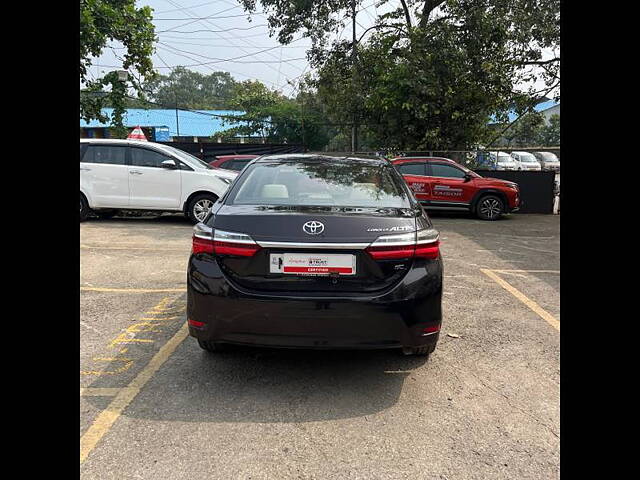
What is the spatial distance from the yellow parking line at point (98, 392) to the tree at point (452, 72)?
1332 centimetres

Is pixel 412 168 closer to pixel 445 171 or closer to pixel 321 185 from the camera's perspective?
pixel 445 171

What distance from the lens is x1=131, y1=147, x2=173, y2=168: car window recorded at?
32.6 feet

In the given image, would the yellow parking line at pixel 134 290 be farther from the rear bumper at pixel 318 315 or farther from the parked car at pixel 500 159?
the parked car at pixel 500 159

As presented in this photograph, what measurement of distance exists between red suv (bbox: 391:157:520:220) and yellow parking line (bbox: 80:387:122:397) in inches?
392

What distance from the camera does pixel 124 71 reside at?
11805 mm

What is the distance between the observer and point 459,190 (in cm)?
1228

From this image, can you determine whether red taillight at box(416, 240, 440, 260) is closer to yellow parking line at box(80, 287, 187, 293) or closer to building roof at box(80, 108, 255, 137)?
yellow parking line at box(80, 287, 187, 293)

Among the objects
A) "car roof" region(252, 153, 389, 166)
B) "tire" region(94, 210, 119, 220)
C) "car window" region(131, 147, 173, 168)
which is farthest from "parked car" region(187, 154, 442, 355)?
"tire" region(94, 210, 119, 220)

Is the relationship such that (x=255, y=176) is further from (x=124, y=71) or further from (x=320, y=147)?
(x=320, y=147)

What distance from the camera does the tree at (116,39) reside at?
34.3 ft

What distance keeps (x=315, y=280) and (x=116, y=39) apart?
10784 millimetres

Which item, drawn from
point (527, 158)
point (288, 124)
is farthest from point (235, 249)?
point (527, 158)

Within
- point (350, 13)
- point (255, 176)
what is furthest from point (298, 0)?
point (255, 176)
